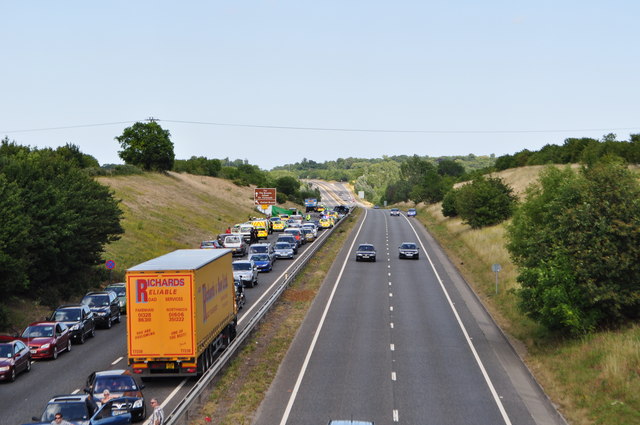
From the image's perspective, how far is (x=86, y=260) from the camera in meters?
43.2

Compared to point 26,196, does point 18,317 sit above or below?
below

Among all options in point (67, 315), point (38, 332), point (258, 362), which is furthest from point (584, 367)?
point (67, 315)

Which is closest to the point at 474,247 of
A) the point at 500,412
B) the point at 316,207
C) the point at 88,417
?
the point at 500,412

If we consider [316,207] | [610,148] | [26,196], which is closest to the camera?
[26,196]

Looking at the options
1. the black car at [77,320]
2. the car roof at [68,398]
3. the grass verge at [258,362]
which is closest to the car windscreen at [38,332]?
the black car at [77,320]

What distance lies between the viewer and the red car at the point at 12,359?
23.3m

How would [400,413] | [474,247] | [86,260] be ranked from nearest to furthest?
[400,413] → [86,260] → [474,247]

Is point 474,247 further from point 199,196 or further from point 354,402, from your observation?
point 199,196

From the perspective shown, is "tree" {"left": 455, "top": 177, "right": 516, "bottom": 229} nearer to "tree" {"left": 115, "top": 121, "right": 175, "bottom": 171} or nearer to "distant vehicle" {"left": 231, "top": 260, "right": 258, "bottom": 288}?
"distant vehicle" {"left": 231, "top": 260, "right": 258, "bottom": 288}

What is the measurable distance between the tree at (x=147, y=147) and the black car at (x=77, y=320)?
8852cm

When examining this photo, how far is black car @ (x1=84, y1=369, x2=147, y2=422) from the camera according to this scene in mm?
18703

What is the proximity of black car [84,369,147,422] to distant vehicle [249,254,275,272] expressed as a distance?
31958 millimetres

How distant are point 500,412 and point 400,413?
2.98 m

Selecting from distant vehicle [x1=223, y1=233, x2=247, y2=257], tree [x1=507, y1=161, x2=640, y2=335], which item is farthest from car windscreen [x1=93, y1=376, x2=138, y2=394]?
distant vehicle [x1=223, y1=233, x2=247, y2=257]
